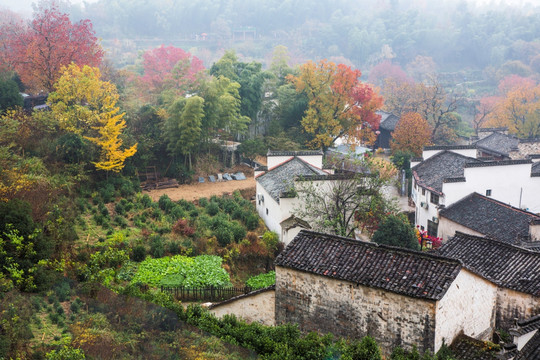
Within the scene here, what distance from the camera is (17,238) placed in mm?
13258

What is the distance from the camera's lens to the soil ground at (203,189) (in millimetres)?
25172

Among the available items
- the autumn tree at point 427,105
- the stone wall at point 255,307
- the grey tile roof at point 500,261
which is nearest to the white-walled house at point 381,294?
the stone wall at point 255,307

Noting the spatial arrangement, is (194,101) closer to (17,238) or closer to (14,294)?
(17,238)

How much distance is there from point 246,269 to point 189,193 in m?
7.42

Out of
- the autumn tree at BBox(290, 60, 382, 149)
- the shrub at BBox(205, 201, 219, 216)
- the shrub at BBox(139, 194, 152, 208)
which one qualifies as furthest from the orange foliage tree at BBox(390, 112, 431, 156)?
the shrub at BBox(139, 194, 152, 208)

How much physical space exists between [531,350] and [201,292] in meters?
9.18

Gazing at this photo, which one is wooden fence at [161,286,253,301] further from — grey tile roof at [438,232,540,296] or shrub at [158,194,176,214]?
shrub at [158,194,176,214]

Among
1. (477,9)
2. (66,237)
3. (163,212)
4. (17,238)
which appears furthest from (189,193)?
(477,9)

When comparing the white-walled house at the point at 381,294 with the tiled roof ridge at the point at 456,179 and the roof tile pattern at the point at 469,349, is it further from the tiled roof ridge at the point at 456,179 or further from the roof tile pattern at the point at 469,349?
the tiled roof ridge at the point at 456,179

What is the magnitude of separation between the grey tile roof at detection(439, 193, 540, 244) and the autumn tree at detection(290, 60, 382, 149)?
10.5 meters

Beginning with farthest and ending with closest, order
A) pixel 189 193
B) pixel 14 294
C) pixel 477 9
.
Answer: pixel 477 9 < pixel 189 193 < pixel 14 294

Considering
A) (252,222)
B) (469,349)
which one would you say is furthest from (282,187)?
(469,349)

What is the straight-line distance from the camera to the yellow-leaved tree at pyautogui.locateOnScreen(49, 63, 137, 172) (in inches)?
920

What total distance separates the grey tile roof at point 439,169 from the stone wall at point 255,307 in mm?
12373
